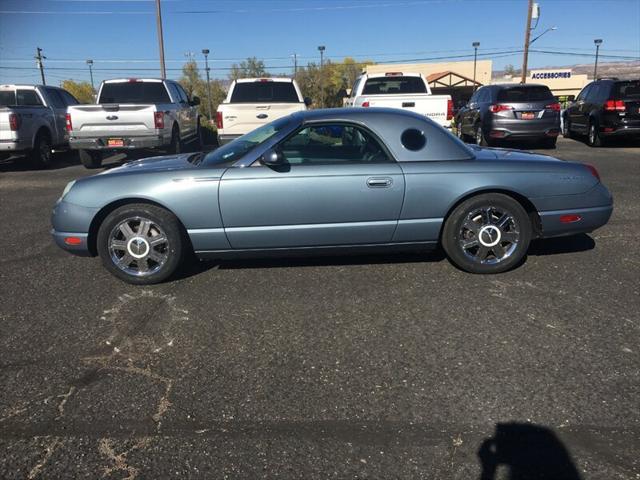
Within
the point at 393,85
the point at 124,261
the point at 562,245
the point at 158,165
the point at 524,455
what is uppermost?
the point at 393,85

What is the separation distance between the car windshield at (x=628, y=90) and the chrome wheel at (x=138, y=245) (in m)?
12.6

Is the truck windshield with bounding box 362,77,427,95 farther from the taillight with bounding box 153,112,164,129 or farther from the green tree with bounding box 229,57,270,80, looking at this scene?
the green tree with bounding box 229,57,270,80

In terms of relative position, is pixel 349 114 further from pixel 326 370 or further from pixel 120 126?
pixel 120 126

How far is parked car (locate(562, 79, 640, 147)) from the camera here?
1299cm

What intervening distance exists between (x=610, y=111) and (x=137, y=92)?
451 inches

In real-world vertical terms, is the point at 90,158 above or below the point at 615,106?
below

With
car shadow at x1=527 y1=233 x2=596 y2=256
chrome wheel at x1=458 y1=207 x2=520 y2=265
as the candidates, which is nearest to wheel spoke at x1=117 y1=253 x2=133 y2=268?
chrome wheel at x1=458 y1=207 x2=520 y2=265

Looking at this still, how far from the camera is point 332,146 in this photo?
4695mm

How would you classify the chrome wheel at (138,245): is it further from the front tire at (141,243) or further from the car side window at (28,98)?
the car side window at (28,98)

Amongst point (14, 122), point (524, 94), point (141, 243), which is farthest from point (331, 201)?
point (524, 94)

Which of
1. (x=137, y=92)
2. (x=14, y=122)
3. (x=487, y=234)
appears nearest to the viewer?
(x=487, y=234)

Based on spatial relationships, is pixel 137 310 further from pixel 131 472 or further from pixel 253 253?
pixel 131 472

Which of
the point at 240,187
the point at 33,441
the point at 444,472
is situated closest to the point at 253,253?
the point at 240,187

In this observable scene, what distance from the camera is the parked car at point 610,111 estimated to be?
13.0 m
